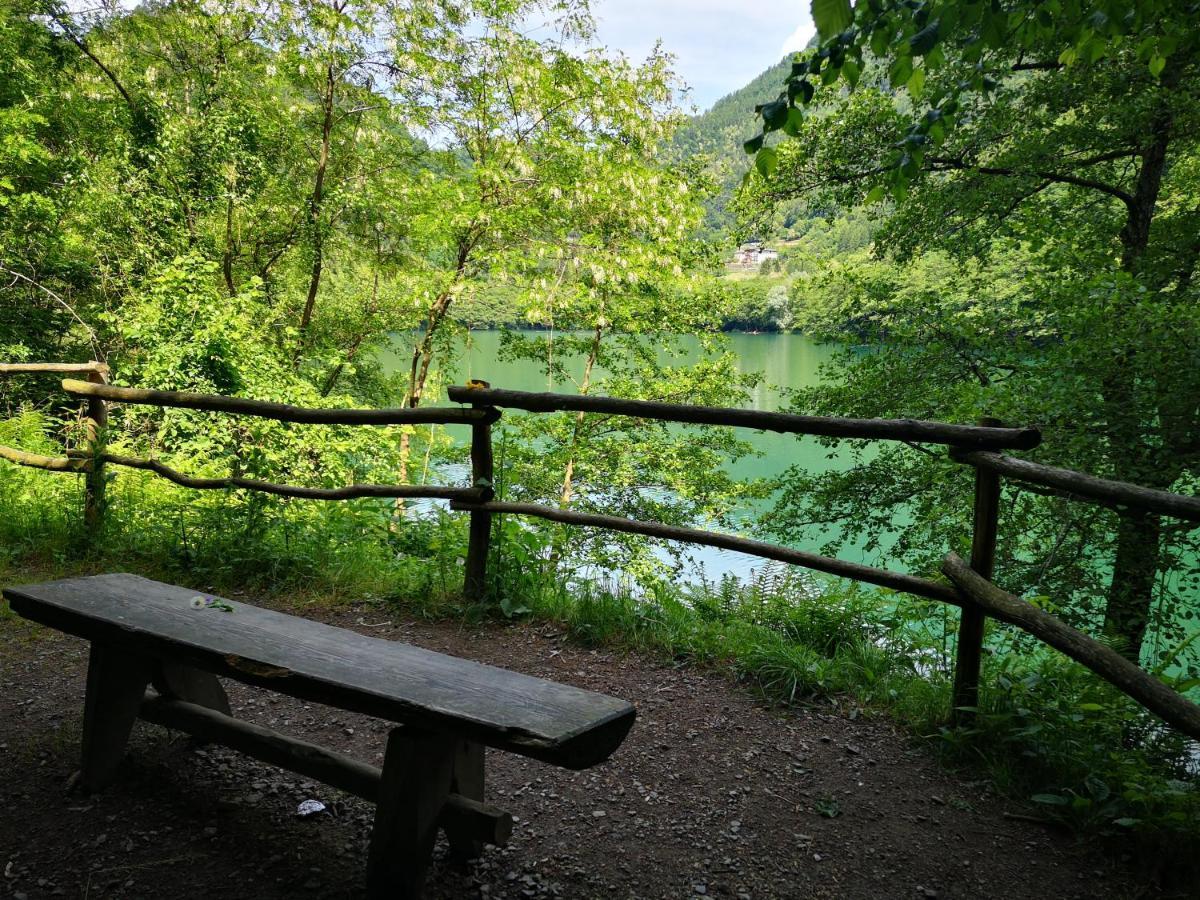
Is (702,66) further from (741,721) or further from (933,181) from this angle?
(741,721)

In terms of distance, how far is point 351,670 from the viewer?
195cm

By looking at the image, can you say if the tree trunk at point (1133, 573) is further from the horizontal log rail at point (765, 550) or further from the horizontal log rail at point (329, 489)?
the horizontal log rail at point (329, 489)

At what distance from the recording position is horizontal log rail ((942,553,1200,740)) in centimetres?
189

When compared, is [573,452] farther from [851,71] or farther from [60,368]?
[851,71]

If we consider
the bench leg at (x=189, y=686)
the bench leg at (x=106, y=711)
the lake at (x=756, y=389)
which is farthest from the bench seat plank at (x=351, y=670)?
the lake at (x=756, y=389)

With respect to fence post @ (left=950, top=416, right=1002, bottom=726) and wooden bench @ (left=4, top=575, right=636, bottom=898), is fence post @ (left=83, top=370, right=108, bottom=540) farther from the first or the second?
fence post @ (left=950, top=416, right=1002, bottom=726)

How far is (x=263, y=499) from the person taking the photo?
457 cm

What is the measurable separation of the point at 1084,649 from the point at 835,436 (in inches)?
44.7

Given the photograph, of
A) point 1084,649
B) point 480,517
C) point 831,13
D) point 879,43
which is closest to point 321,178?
point 480,517

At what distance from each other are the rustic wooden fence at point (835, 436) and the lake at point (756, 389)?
1.80m

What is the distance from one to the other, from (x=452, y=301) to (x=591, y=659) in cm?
1043

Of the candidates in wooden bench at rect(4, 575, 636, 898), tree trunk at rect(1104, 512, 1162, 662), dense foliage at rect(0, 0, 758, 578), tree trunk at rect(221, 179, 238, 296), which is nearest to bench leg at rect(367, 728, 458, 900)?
wooden bench at rect(4, 575, 636, 898)

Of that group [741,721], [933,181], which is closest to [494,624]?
[741,721]

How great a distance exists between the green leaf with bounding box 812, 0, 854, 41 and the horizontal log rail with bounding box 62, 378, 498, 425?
2.14 metres
